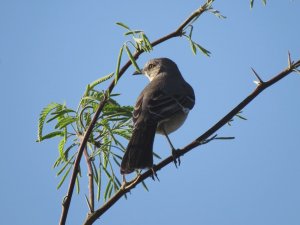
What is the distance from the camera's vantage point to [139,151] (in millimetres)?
4215

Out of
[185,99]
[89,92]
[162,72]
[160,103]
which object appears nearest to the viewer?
[89,92]

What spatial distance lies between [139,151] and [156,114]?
111cm

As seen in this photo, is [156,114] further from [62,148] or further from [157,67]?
[157,67]

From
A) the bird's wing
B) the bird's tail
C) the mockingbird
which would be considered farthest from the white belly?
the bird's tail

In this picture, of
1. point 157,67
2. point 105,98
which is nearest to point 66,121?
point 105,98

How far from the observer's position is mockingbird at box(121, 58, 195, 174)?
4.18 meters

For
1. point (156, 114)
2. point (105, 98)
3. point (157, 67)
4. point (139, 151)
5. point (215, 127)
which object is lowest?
point (215, 127)

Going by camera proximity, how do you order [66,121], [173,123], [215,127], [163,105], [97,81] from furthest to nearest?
[173,123] < [163,105] < [66,121] < [97,81] < [215,127]

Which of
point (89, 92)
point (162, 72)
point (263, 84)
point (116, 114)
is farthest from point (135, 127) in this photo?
point (162, 72)

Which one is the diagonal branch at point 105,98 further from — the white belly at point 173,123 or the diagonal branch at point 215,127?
the white belly at point 173,123

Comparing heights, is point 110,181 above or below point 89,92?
below

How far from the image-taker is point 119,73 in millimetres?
2709

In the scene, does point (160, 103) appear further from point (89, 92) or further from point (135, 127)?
point (89, 92)

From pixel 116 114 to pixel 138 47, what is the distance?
68 centimetres
